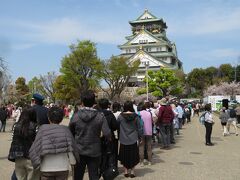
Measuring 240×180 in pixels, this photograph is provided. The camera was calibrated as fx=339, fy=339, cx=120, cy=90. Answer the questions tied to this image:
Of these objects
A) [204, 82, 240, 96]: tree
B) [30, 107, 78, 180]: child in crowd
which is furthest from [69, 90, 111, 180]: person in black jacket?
[204, 82, 240, 96]: tree

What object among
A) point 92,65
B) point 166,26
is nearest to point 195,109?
point 92,65

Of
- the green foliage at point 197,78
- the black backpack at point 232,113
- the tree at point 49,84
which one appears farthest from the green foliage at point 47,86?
the black backpack at point 232,113

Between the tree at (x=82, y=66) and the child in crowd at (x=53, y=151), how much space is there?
41.3m

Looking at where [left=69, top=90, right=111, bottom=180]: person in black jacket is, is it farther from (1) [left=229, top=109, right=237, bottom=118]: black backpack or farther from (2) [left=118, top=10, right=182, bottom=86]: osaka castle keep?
(2) [left=118, top=10, right=182, bottom=86]: osaka castle keep

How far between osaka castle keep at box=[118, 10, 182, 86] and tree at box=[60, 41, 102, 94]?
71.7 feet

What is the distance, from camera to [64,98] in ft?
200

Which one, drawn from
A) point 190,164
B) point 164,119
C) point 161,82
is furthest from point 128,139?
point 161,82

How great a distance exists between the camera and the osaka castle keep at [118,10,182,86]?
72625 mm

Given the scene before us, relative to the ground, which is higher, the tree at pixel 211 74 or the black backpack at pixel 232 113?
the tree at pixel 211 74

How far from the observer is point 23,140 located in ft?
17.9

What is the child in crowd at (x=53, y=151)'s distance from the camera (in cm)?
410

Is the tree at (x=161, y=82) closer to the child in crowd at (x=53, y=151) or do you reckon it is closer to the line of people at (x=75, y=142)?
the line of people at (x=75, y=142)

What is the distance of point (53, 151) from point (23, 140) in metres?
1.55

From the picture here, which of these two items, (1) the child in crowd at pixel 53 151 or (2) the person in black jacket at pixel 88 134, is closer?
(1) the child in crowd at pixel 53 151
